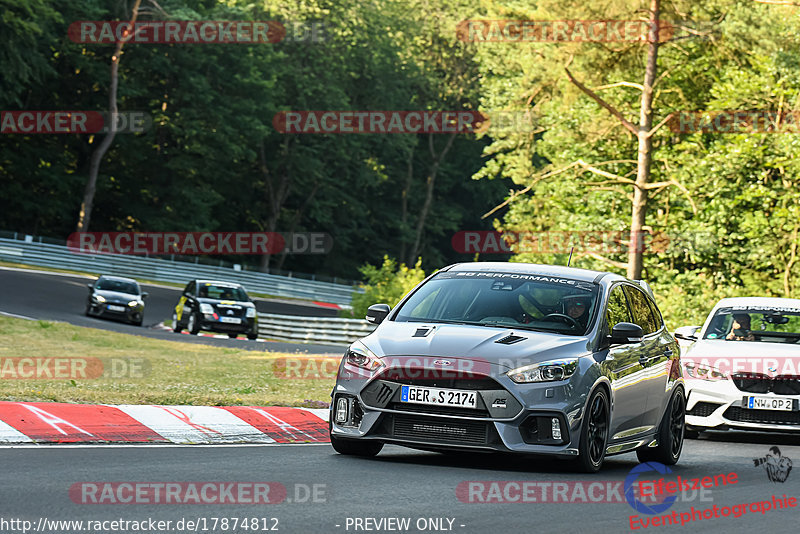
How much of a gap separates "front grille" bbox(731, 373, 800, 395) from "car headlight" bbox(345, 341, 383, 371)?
633 centimetres

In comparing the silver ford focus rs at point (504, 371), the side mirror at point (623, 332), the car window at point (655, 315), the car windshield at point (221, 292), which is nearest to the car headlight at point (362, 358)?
the silver ford focus rs at point (504, 371)

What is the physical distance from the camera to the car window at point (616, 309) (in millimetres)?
11403

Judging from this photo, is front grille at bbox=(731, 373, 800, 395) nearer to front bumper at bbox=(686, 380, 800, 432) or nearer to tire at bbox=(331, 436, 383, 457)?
front bumper at bbox=(686, 380, 800, 432)

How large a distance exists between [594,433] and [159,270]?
176ft

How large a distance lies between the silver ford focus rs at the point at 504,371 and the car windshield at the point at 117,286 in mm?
29516

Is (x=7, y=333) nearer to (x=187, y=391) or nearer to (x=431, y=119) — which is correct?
(x=187, y=391)

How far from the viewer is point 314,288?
71.1 m

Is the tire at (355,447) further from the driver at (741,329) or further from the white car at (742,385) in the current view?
the driver at (741,329)

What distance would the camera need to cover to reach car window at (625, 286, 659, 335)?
12.3 meters

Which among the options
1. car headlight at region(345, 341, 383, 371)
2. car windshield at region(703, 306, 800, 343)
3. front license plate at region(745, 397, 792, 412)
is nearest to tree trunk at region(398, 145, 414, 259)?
car windshield at region(703, 306, 800, 343)

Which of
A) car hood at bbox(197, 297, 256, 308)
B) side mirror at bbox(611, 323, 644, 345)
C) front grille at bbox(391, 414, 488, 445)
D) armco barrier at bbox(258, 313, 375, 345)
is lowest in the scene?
armco barrier at bbox(258, 313, 375, 345)

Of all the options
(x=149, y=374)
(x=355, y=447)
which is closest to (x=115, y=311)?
(x=149, y=374)

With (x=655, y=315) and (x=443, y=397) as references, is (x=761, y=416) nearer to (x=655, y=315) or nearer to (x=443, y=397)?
(x=655, y=315)

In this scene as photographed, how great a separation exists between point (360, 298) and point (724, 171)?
13952 mm
